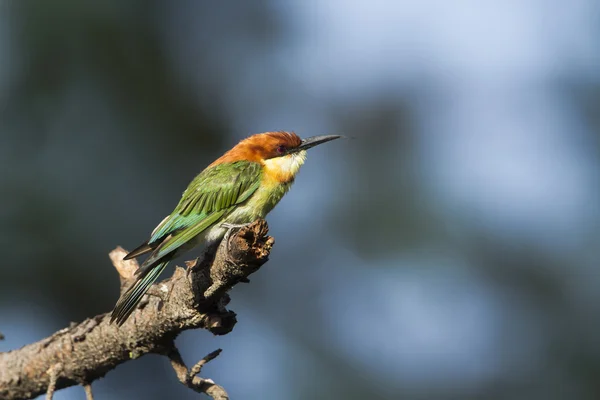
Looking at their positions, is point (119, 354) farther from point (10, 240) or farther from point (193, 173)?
point (193, 173)

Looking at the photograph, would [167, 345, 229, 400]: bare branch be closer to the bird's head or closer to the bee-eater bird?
the bee-eater bird

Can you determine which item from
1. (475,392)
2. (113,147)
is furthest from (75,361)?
(475,392)

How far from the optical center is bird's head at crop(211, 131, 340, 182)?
433 centimetres

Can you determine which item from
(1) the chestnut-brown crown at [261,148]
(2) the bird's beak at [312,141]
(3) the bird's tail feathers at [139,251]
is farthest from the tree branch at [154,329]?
(2) the bird's beak at [312,141]

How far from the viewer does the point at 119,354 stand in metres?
3.58

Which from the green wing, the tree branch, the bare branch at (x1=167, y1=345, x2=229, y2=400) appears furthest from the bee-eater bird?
the bare branch at (x1=167, y1=345, x2=229, y2=400)

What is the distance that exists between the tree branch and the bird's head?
866 mm

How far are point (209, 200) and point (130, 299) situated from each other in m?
0.83

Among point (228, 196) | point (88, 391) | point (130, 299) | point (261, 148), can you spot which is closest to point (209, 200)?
point (228, 196)

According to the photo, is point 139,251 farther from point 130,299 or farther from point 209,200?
point 209,200

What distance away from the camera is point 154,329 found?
340cm

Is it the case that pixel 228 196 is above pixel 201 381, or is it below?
above

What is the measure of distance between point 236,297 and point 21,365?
297 cm

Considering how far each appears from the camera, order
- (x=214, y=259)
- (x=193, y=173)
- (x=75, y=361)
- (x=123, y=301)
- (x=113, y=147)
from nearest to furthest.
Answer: (x=214, y=259), (x=123, y=301), (x=75, y=361), (x=113, y=147), (x=193, y=173)
